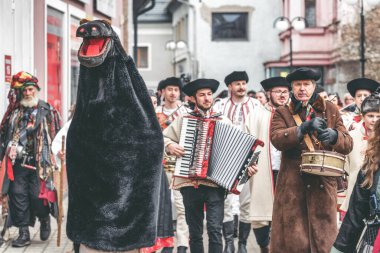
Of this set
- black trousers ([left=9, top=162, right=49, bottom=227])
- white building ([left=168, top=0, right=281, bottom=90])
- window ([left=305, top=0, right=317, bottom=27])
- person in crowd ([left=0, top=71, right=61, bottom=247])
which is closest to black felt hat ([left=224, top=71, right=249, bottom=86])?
person in crowd ([left=0, top=71, right=61, bottom=247])

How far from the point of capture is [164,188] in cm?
781

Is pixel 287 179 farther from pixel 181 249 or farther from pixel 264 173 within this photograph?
pixel 181 249

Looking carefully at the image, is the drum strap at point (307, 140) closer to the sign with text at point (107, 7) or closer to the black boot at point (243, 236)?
the black boot at point (243, 236)

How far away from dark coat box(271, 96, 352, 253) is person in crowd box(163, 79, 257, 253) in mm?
1126

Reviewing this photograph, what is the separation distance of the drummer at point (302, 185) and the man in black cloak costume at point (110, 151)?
6.39ft

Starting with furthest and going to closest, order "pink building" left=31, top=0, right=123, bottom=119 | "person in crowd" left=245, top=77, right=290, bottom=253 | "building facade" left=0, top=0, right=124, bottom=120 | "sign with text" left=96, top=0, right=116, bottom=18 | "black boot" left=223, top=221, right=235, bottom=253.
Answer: "sign with text" left=96, top=0, right=116, bottom=18 < "pink building" left=31, top=0, right=123, bottom=119 < "building facade" left=0, top=0, right=124, bottom=120 < "black boot" left=223, top=221, right=235, bottom=253 < "person in crowd" left=245, top=77, right=290, bottom=253

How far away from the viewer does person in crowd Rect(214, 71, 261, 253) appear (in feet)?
34.1

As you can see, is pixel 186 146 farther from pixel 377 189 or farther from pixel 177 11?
pixel 177 11

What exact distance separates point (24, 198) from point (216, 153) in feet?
9.90

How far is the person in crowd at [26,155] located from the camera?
1069 cm

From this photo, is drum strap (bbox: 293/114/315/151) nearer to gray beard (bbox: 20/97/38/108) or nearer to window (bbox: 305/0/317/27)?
gray beard (bbox: 20/97/38/108)

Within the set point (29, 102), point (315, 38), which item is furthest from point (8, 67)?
point (315, 38)

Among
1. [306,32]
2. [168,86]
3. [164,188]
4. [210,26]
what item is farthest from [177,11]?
[164,188]

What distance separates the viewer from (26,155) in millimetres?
10742
